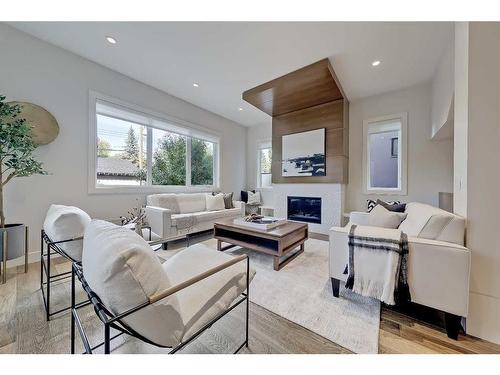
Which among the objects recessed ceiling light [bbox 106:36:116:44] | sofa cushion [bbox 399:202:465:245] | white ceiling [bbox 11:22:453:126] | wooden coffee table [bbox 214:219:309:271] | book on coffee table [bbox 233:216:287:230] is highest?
recessed ceiling light [bbox 106:36:116:44]

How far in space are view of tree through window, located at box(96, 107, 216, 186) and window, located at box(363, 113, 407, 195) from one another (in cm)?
365

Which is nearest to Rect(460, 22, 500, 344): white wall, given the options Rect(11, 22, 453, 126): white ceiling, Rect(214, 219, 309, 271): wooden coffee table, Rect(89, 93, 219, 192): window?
Rect(11, 22, 453, 126): white ceiling

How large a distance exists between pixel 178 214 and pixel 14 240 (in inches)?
76.8

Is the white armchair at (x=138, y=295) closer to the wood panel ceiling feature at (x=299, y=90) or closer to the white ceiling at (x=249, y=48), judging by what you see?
the white ceiling at (x=249, y=48)

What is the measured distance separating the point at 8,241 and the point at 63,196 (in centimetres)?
85

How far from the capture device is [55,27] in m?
2.35

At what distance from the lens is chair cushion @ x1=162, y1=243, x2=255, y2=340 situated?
3.21 feet

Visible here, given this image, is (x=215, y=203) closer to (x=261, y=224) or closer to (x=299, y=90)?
(x=261, y=224)

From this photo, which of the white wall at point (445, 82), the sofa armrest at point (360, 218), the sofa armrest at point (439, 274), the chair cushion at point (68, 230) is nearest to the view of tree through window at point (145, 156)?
the chair cushion at point (68, 230)

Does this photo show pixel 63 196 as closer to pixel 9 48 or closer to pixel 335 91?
pixel 9 48

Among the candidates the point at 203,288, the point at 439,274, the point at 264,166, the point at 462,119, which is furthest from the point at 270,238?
the point at 264,166

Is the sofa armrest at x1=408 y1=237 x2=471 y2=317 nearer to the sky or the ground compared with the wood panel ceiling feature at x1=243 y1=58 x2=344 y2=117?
nearer to the ground

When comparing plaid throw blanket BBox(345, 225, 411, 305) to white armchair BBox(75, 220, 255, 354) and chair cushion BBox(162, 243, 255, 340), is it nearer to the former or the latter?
chair cushion BBox(162, 243, 255, 340)
